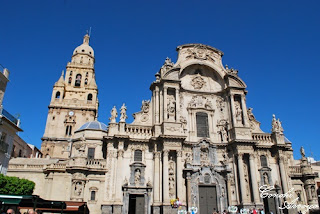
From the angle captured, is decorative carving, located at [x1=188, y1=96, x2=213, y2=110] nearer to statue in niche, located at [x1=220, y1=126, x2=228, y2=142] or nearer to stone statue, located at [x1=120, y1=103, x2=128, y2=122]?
statue in niche, located at [x1=220, y1=126, x2=228, y2=142]

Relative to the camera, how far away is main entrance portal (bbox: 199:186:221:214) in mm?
24078

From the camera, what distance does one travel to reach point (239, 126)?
27.2 metres

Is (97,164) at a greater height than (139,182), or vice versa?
(97,164)

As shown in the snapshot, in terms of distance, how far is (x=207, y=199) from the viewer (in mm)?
24531

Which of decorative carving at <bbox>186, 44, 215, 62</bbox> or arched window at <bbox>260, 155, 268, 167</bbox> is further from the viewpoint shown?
decorative carving at <bbox>186, 44, 215, 62</bbox>

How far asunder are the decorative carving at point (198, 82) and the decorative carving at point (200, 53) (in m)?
2.22

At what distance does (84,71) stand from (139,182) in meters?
38.5

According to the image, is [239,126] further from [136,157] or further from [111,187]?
[111,187]

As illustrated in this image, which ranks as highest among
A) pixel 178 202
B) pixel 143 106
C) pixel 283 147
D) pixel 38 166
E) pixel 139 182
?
pixel 143 106

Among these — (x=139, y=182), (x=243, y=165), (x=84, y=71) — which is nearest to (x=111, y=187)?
(x=139, y=182)

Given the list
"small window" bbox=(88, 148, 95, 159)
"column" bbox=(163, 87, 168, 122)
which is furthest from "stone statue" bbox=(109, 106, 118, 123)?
"column" bbox=(163, 87, 168, 122)

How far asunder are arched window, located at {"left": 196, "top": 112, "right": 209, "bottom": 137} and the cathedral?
108 mm

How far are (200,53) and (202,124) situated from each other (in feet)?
28.0

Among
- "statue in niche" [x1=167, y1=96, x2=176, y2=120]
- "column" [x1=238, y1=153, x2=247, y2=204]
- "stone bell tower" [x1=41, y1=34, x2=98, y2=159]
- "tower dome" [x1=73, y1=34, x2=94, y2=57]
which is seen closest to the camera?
"column" [x1=238, y1=153, x2=247, y2=204]
